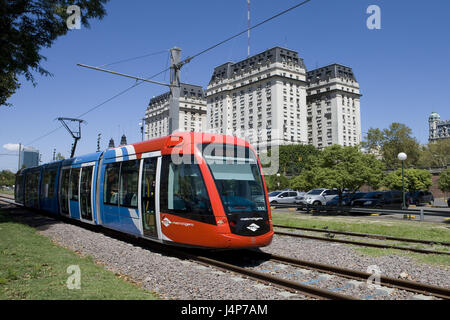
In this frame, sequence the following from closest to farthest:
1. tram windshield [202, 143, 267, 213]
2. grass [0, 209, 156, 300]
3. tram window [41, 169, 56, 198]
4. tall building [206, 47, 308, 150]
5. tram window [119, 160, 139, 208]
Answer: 1. grass [0, 209, 156, 300]
2. tram windshield [202, 143, 267, 213]
3. tram window [119, 160, 139, 208]
4. tram window [41, 169, 56, 198]
5. tall building [206, 47, 308, 150]

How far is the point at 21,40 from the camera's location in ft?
36.7

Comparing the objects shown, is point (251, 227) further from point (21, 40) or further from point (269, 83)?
point (269, 83)

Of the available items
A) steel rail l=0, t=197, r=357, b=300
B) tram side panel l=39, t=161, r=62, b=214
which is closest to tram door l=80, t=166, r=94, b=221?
tram side panel l=39, t=161, r=62, b=214

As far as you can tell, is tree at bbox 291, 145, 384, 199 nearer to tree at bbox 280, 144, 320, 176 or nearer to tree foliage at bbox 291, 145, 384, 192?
tree foliage at bbox 291, 145, 384, 192

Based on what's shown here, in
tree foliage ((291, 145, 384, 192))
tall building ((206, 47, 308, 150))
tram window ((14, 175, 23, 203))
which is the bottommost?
tram window ((14, 175, 23, 203))

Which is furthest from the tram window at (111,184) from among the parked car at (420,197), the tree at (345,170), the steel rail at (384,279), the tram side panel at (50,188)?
the parked car at (420,197)

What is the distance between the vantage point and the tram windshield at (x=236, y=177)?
790cm

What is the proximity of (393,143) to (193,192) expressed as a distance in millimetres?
66037

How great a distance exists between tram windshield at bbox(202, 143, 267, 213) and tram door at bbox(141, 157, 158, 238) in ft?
6.12

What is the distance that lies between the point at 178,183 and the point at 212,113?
10863 cm

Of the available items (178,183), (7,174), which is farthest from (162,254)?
(7,174)

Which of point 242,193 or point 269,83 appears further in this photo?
point 269,83

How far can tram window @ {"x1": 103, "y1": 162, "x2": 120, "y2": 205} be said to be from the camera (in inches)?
443

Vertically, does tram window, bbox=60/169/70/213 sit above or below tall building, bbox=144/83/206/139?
below
